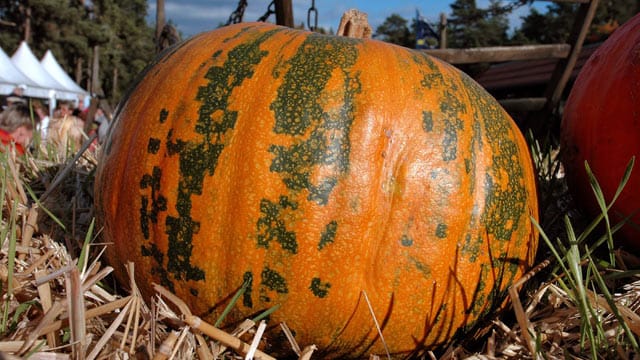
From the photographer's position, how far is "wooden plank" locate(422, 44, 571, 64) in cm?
341

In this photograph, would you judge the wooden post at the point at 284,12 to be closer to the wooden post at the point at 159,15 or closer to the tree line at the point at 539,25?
the wooden post at the point at 159,15

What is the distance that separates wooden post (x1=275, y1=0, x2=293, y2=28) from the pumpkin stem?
39.1 inches

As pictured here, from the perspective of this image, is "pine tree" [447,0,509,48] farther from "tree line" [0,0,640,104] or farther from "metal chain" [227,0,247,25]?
"metal chain" [227,0,247,25]

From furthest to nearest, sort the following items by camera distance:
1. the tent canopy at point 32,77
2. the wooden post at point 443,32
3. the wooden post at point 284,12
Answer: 1. the tent canopy at point 32,77
2. the wooden post at point 443,32
3. the wooden post at point 284,12

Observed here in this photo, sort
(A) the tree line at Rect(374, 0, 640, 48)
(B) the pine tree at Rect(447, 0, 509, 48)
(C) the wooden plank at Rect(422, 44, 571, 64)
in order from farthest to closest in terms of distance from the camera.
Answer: (B) the pine tree at Rect(447, 0, 509, 48), (A) the tree line at Rect(374, 0, 640, 48), (C) the wooden plank at Rect(422, 44, 571, 64)

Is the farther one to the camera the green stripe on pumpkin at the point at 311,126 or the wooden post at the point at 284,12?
the wooden post at the point at 284,12

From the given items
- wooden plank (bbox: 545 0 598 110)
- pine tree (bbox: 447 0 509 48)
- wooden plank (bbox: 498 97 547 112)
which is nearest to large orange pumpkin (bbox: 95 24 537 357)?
wooden plank (bbox: 498 97 547 112)

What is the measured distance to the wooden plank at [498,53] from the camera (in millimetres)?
3412

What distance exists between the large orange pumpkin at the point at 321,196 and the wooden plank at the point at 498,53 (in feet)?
6.78

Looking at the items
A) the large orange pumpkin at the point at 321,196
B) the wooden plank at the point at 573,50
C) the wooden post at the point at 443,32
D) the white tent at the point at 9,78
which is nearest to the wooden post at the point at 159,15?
the wooden plank at the point at 573,50

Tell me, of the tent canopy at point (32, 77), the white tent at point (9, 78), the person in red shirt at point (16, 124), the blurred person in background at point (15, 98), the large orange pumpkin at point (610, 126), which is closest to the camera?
the large orange pumpkin at point (610, 126)

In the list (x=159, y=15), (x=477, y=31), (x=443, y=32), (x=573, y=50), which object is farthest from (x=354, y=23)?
(x=477, y=31)

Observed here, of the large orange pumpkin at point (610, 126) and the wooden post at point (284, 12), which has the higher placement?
the wooden post at point (284, 12)

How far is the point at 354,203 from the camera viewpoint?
50.1 inches
